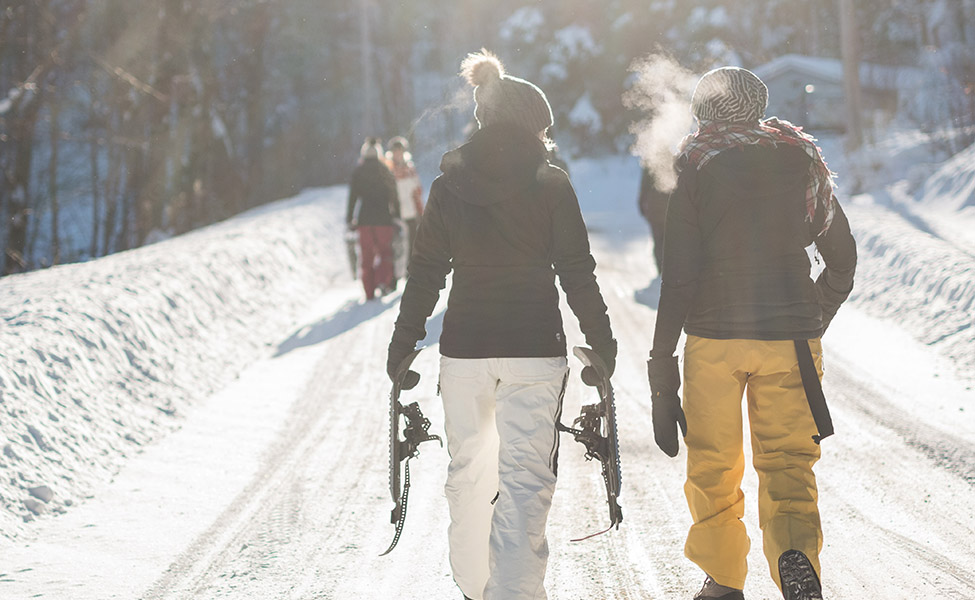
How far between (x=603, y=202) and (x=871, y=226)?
79.9ft

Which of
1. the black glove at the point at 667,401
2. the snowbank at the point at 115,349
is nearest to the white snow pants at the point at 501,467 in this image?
the black glove at the point at 667,401

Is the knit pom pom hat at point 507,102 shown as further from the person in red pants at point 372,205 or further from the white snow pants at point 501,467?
the person in red pants at point 372,205

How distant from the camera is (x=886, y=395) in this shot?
24.1 ft

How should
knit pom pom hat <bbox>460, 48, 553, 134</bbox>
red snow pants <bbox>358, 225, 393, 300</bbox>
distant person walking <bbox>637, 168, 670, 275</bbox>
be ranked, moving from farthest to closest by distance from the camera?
distant person walking <bbox>637, 168, 670, 275</bbox> < red snow pants <bbox>358, 225, 393, 300</bbox> < knit pom pom hat <bbox>460, 48, 553, 134</bbox>

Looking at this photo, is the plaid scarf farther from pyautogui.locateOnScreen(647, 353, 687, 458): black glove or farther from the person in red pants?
the person in red pants

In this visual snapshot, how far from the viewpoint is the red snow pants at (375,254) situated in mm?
12234

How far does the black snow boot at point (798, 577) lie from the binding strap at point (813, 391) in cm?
43

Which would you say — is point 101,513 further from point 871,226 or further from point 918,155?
point 918,155

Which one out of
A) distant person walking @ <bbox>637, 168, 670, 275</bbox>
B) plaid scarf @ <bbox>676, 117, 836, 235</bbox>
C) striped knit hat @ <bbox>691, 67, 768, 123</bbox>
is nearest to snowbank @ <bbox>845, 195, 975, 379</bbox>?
distant person walking @ <bbox>637, 168, 670, 275</bbox>

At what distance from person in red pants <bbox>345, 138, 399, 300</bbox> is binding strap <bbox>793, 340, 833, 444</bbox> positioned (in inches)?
348

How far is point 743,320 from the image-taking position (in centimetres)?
359

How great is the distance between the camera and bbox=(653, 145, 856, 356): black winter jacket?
11.7ft

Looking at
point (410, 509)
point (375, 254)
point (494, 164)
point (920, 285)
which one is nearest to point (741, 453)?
point (494, 164)

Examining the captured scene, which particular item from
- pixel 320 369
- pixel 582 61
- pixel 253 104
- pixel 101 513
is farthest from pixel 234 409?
pixel 582 61
